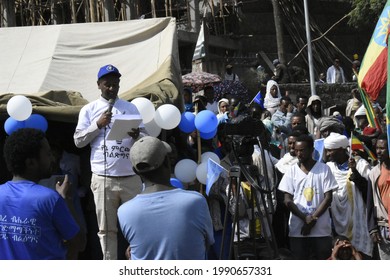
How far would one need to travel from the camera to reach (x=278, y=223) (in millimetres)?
9023

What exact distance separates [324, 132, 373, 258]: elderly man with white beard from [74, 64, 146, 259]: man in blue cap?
78.7 inches

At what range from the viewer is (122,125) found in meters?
7.53

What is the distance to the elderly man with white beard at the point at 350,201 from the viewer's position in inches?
340

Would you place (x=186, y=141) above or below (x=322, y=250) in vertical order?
above

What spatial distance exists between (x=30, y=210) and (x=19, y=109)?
10.4 feet

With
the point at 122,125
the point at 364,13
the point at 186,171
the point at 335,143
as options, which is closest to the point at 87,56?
the point at 186,171

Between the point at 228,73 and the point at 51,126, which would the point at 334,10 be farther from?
the point at 51,126

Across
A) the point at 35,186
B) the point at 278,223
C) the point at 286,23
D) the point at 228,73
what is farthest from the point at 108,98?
the point at 286,23

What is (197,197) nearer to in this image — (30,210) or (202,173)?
(30,210)

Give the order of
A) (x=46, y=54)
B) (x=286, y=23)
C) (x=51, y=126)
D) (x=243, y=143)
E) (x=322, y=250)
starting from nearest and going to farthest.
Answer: (x=243, y=143) → (x=322, y=250) → (x=51, y=126) → (x=46, y=54) → (x=286, y=23)

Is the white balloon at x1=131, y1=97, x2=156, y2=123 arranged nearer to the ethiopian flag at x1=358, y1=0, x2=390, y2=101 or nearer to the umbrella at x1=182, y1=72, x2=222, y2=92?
the ethiopian flag at x1=358, y1=0, x2=390, y2=101

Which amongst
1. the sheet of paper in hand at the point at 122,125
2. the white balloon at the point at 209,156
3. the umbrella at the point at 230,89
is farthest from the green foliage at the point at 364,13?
the sheet of paper in hand at the point at 122,125

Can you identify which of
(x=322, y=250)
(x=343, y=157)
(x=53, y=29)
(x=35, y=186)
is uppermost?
(x=53, y=29)

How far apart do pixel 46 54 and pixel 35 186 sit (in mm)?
5047
